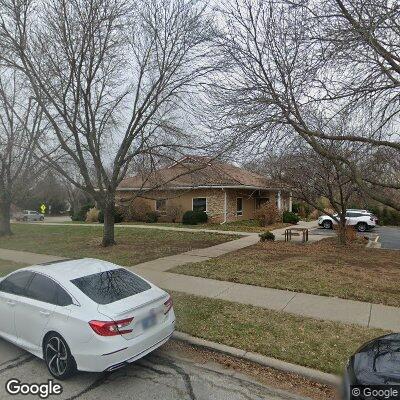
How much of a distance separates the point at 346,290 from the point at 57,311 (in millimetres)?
5977

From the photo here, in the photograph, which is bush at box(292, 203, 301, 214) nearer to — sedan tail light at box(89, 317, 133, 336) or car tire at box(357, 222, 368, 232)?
car tire at box(357, 222, 368, 232)

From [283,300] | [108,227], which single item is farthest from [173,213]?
[283,300]

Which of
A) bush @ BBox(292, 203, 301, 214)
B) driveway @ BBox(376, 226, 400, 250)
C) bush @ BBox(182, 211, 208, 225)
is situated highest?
bush @ BBox(292, 203, 301, 214)

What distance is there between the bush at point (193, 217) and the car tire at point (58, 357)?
65.5 ft

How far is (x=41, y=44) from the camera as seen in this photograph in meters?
12.6

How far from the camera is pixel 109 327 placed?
396 centimetres

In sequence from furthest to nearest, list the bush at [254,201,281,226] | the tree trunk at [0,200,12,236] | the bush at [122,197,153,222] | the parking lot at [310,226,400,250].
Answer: the bush at [122,197,153,222] < the bush at [254,201,281,226] < the tree trunk at [0,200,12,236] < the parking lot at [310,226,400,250]

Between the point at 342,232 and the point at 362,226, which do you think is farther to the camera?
the point at 362,226

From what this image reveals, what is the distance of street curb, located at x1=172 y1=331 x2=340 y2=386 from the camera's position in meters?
4.07

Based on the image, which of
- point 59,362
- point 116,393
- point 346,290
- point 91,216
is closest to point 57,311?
point 59,362

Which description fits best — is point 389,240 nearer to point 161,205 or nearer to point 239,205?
point 239,205

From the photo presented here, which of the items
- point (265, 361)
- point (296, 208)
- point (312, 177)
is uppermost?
point (312, 177)

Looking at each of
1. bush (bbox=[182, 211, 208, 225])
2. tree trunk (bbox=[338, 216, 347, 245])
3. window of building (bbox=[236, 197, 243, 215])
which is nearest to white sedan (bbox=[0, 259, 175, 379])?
tree trunk (bbox=[338, 216, 347, 245])

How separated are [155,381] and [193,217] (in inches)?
794
